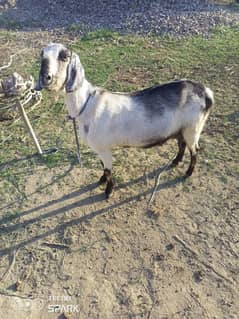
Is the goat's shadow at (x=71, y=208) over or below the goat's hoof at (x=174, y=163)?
below

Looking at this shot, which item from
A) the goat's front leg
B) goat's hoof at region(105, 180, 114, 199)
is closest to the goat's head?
the goat's front leg

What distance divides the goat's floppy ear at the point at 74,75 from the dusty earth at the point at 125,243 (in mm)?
1712

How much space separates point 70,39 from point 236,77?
416 centimetres

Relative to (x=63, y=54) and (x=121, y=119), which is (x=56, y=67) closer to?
(x=63, y=54)

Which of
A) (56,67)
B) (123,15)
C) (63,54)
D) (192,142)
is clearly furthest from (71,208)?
(123,15)

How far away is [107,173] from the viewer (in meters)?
5.42

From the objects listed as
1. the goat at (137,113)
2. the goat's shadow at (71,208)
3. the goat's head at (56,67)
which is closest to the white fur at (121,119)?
the goat at (137,113)

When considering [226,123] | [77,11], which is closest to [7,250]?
[226,123]

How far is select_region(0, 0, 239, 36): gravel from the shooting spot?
996 centimetres

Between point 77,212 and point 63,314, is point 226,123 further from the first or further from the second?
point 63,314

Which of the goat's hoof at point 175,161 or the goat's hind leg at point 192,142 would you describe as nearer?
the goat's hind leg at point 192,142

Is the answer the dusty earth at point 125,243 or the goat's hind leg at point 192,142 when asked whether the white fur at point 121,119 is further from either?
the dusty earth at point 125,243

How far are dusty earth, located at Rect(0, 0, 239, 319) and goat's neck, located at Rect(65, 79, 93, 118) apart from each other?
1.35 metres

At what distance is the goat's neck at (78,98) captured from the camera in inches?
184
